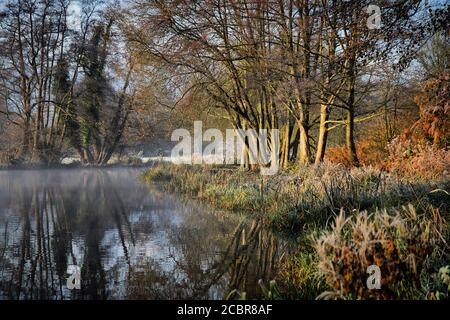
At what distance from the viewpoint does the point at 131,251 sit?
19.8ft

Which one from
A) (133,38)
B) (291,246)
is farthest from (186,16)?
(291,246)

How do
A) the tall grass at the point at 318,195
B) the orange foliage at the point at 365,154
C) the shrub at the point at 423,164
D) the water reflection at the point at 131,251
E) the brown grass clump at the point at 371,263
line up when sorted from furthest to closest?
the orange foliage at the point at 365,154 → the shrub at the point at 423,164 → the tall grass at the point at 318,195 → the water reflection at the point at 131,251 → the brown grass clump at the point at 371,263

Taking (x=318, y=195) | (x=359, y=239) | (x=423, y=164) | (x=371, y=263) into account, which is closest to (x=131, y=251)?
(x=359, y=239)

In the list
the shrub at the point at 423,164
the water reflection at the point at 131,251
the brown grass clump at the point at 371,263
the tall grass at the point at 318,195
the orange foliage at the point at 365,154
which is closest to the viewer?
the brown grass clump at the point at 371,263

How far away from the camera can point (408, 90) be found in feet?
51.3

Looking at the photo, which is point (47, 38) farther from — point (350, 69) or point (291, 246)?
point (291, 246)

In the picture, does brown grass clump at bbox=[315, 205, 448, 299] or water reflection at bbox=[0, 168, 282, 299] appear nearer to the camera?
brown grass clump at bbox=[315, 205, 448, 299]

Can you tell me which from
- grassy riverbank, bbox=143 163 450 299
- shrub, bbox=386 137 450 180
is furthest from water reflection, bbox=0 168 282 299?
shrub, bbox=386 137 450 180

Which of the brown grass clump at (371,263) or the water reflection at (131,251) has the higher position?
the brown grass clump at (371,263)

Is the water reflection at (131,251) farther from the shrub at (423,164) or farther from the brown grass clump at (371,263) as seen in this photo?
the shrub at (423,164)

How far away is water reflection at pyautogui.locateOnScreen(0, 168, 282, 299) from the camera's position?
14.9 feet

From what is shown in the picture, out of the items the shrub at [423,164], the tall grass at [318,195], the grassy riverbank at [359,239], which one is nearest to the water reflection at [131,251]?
the grassy riverbank at [359,239]

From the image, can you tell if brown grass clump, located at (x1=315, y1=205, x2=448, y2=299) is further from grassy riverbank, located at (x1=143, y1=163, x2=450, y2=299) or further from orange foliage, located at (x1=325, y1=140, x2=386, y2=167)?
orange foliage, located at (x1=325, y1=140, x2=386, y2=167)

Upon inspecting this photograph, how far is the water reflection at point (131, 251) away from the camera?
4543mm
